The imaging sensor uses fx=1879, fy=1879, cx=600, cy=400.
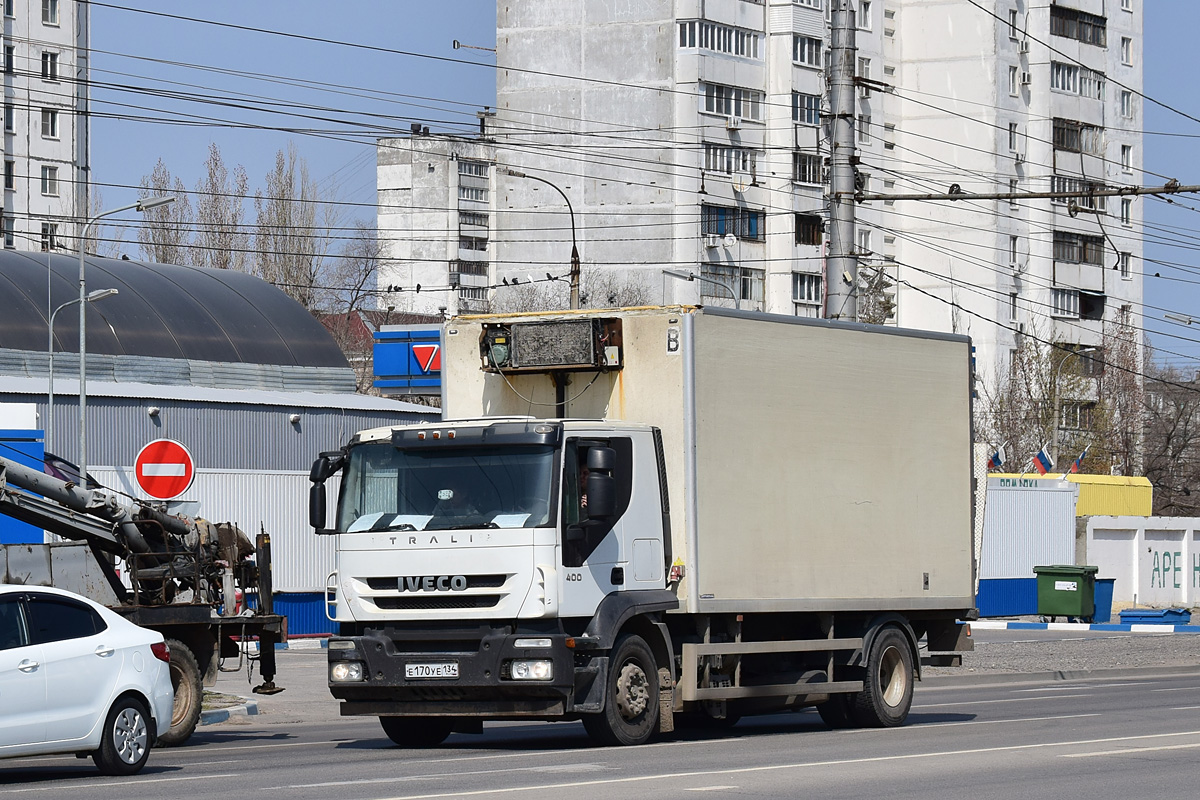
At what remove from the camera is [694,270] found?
279ft

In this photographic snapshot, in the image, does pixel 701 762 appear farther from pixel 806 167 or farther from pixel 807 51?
pixel 807 51

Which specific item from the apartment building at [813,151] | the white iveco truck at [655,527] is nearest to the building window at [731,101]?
the apartment building at [813,151]

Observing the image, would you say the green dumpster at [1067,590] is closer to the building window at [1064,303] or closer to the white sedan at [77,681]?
the white sedan at [77,681]

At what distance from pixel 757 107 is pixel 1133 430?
2233cm

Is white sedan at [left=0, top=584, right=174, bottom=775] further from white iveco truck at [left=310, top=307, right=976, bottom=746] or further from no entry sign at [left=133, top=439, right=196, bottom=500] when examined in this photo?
no entry sign at [left=133, top=439, right=196, bottom=500]

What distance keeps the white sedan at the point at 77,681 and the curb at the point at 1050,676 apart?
13.9 m

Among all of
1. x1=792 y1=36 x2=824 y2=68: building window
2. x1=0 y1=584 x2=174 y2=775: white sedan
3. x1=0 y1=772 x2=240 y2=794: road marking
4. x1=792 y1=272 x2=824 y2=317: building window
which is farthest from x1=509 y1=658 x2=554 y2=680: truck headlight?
x1=792 y1=36 x2=824 y2=68: building window

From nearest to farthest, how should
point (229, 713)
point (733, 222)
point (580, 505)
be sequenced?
point (580, 505)
point (229, 713)
point (733, 222)

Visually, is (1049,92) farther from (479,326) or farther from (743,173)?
(479,326)

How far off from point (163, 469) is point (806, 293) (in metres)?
68.4

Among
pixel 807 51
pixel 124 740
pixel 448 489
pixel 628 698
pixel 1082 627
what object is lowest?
pixel 1082 627

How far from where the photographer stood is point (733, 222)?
86.4 metres

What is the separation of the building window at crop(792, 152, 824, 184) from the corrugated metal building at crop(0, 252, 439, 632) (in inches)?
1464

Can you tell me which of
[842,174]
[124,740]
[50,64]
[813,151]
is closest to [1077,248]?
[813,151]
